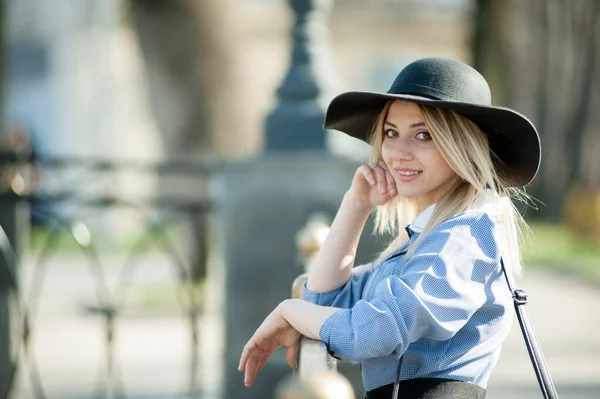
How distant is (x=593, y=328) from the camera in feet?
28.2

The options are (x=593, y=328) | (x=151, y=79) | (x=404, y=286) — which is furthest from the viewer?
(x=151, y=79)

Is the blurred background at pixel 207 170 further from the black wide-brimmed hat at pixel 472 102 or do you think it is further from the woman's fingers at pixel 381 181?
the black wide-brimmed hat at pixel 472 102

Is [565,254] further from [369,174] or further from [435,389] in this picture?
[435,389]

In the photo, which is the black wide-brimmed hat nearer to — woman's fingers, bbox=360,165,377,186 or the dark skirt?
woman's fingers, bbox=360,165,377,186

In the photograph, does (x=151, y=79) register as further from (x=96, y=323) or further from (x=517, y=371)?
(x=517, y=371)

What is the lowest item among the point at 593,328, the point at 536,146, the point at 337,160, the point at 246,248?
the point at 593,328

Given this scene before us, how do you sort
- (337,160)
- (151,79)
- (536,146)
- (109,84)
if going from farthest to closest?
1. (109,84)
2. (151,79)
3. (337,160)
4. (536,146)

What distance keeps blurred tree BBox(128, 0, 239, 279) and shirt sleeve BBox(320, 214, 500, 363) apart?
9.09 meters

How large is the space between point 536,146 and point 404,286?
1.60ft

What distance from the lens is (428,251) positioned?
2.20 meters

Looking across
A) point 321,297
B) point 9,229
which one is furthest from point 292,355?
point 9,229

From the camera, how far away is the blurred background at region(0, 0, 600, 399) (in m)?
5.12

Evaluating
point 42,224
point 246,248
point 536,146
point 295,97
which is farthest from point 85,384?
point 42,224

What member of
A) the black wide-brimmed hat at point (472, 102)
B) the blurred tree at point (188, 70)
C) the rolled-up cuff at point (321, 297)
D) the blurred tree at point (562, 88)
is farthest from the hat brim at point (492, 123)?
the blurred tree at point (562, 88)
